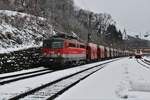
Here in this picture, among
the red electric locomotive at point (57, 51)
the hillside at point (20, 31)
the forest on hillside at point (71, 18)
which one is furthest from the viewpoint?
the forest on hillside at point (71, 18)

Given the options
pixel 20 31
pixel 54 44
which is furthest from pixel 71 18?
pixel 54 44

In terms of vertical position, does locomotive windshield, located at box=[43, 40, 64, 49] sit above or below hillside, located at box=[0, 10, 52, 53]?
below

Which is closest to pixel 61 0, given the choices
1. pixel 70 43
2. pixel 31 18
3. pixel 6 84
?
pixel 31 18

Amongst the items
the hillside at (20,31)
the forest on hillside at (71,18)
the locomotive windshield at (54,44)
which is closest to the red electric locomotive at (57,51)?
the locomotive windshield at (54,44)

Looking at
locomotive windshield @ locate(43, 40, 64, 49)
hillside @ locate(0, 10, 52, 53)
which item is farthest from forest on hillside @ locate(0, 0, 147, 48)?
locomotive windshield @ locate(43, 40, 64, 49)

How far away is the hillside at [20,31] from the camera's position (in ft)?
134

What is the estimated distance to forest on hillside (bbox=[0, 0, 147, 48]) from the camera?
69.2 metres

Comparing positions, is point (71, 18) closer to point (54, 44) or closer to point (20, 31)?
point (20, 31)

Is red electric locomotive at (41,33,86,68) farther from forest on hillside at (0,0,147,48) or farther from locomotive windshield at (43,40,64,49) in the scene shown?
forest on hillside at (0,0,147,48)

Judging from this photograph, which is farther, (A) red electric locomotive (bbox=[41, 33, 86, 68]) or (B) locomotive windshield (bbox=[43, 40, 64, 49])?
(B) locomotive windshield (bbox=[43, 40, 64, 49])

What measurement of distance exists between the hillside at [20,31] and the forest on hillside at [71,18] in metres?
7.41

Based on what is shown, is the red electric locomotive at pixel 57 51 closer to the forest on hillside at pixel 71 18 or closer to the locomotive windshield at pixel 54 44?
the locomotive windshield at pixel 54 44

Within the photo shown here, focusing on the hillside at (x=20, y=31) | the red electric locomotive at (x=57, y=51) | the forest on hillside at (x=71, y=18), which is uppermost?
the forest on hillside at (x=71, y=18)

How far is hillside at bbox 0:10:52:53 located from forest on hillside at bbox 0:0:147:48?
7.41 metres
